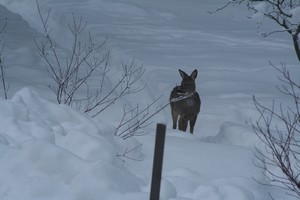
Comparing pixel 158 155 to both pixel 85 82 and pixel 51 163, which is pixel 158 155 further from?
pixel 85 82

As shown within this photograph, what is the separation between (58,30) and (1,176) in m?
14.2

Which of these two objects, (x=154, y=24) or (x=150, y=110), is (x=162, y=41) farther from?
(x=150, y=110)

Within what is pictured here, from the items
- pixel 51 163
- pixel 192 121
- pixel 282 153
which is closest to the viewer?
pixel 51 163

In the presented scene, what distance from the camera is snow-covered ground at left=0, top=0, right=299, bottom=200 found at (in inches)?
146

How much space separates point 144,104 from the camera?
966 cm

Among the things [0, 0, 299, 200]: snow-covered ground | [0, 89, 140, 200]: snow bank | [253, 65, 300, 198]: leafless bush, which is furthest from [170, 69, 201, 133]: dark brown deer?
[0, 89, 140, 200]: snow bank

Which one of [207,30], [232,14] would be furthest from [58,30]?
[232,14]

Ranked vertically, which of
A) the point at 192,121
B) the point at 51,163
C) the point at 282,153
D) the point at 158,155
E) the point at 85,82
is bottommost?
the point at 192,121

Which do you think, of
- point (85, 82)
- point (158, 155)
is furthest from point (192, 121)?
point (158, 155)

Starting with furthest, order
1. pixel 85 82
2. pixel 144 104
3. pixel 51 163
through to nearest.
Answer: pixel 144 104, pixel 85 82, pixel 51 163

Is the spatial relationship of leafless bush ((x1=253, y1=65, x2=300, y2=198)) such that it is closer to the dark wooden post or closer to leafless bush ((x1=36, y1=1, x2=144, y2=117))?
the dark wooden post

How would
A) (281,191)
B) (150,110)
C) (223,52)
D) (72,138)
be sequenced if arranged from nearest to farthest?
(72,138) → (281,191) → (150,110) → (223,52)

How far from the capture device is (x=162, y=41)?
15.6 m

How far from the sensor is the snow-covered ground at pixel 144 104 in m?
3.70
